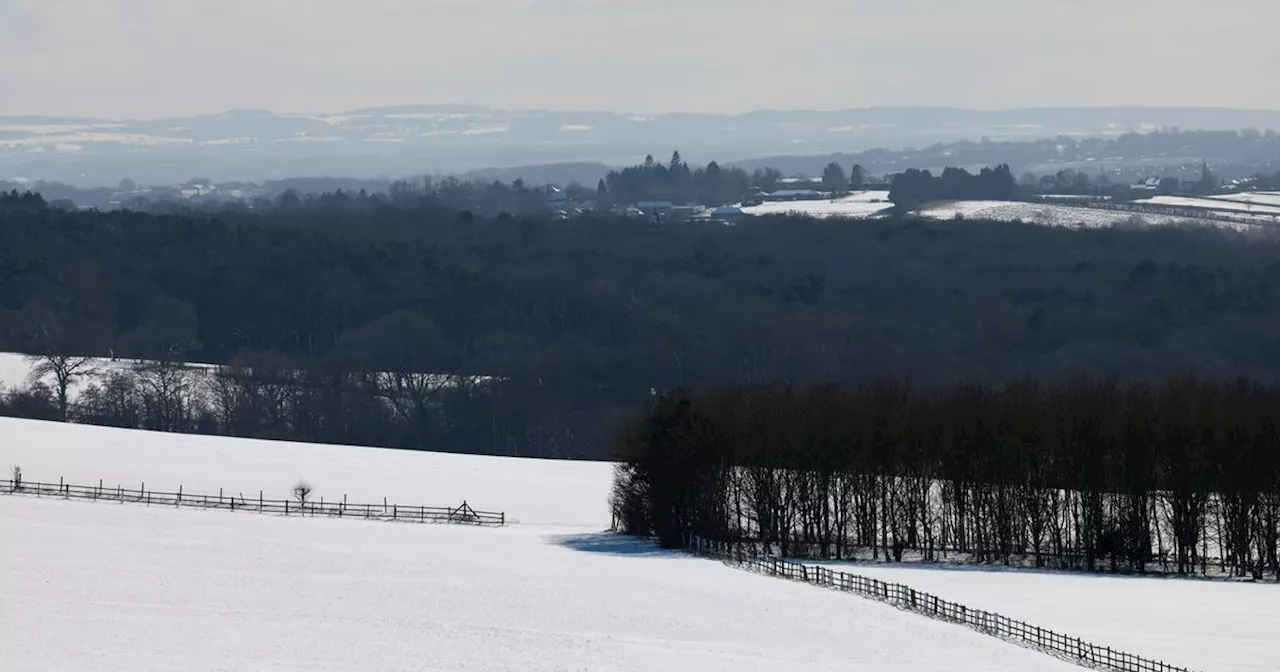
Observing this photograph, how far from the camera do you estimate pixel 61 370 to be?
360 feet

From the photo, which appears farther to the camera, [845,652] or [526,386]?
[526,386]

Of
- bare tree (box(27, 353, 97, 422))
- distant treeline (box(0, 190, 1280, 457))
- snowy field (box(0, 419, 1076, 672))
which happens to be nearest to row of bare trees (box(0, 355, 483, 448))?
bare tree (box(27, 353, 97, 422))

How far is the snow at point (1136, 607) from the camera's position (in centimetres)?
4403

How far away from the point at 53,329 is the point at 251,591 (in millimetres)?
98227

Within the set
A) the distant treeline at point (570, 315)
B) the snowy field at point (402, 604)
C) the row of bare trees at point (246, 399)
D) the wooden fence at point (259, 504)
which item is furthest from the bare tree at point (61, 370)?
the snowy field at point (402, 604)

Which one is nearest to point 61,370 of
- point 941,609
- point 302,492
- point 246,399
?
point 246,399

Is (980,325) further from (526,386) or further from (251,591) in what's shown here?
(251,591)

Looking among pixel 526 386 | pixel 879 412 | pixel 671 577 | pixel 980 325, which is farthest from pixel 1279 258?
pixel 671 577

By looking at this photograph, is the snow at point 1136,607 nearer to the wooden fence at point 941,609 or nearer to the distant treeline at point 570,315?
the wooden fence at point 941,609

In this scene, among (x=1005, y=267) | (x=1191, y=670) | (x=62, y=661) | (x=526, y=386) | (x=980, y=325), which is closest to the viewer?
(x=62, y=661)

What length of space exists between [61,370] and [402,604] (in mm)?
70526

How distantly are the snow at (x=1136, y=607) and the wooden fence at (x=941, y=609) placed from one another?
119 cm

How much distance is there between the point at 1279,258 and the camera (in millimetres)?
184500

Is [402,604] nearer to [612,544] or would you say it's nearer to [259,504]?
[612,544]
